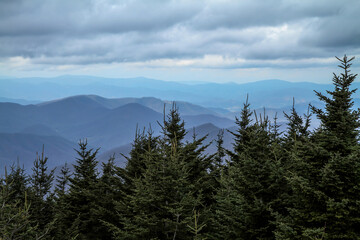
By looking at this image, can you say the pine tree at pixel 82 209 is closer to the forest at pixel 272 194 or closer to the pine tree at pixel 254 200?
the forest at pixel 272 194

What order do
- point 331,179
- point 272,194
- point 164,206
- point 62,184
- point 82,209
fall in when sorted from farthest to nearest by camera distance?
point 62,184, point 82,209, point 272,194, point 164,206, point 331,179

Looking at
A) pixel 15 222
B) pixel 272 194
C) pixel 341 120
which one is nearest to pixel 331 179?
pixel 341 120

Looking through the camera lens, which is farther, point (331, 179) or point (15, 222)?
point (15, 222)

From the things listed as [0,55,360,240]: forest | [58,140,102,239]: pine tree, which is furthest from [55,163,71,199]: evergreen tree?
[0,55,360,240]: forest

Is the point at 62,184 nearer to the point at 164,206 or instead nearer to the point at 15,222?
the point at 15,222

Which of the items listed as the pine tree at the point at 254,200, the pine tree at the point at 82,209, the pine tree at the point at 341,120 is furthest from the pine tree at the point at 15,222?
the pine tree at the point at 341,120

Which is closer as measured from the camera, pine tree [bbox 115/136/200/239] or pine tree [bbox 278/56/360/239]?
pine tree [bbox 278/56/360/239]

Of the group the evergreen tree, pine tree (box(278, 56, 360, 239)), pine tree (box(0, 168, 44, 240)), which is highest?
pine tree (box(278, 56, 360, 239))

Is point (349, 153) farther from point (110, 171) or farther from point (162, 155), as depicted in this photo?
point (110, 171)

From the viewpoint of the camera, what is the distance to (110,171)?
1000 inches

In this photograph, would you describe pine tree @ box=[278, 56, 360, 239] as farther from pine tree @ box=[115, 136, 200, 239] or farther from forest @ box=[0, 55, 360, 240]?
pine tree @ box=[115, 136, 200, 239]

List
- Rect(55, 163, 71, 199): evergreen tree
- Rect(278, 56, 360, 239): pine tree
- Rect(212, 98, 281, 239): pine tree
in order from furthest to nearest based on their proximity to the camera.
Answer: Rect(55, 163, 71, 199): evergreen tree < Rect(212, 98, 281, 239): pine tree < Rect(278, 56, 360, 239): pine tree

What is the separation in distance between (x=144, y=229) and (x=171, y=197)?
1.75 metres

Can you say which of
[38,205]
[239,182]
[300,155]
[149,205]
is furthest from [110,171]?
[300,155]
